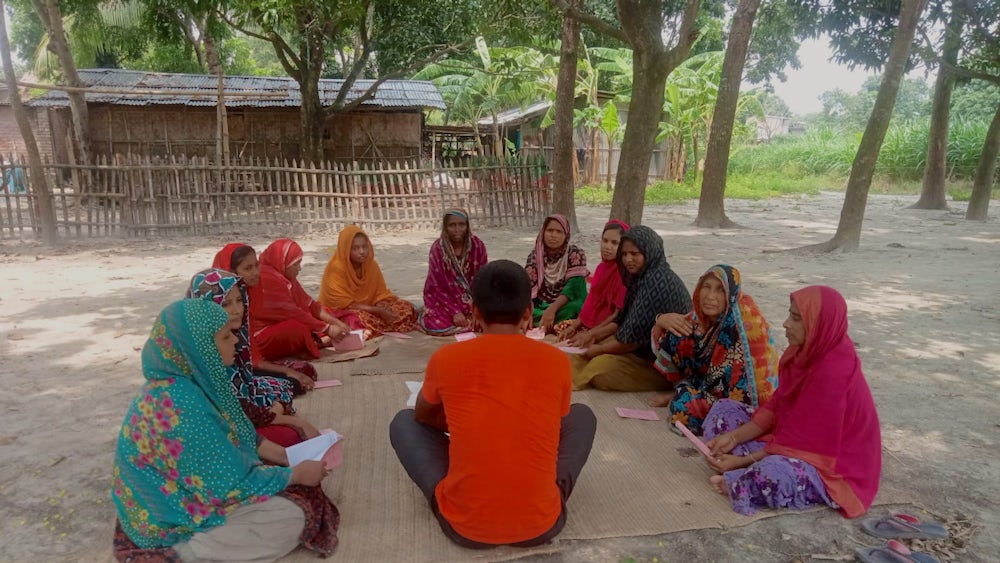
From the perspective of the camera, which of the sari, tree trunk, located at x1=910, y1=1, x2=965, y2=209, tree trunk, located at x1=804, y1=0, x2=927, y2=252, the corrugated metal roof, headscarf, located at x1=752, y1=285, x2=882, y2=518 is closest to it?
headscarf, located at x1=752, y1=285, x2=882, y2=518

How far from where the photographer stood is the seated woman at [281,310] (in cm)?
452

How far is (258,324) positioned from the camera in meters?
4.56

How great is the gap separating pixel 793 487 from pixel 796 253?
7211mm

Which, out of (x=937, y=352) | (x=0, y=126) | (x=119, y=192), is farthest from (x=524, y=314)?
(x=0, y=126)

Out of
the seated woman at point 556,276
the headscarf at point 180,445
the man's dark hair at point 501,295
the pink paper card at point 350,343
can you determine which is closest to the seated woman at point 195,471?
the headscarf at point 180,445

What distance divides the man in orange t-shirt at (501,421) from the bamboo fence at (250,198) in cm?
895

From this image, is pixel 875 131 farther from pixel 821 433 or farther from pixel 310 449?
pixel 310 449

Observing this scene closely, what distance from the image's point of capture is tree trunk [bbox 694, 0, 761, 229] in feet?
37.1

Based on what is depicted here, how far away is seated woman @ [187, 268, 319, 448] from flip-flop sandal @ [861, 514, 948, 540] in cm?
250

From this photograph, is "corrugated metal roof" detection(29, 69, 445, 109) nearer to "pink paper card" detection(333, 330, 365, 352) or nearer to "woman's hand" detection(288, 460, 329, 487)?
"pink paper card" detection(333, 330, 365, 352)

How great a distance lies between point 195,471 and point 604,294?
3206 millimetres

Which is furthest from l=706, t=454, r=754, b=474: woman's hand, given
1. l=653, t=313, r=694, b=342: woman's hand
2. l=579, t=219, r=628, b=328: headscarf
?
l=579, t=219, r=628, b=328: headscarf

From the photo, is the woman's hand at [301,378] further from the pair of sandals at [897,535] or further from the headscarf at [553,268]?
the pair of sandals at [897,535]

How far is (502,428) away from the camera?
7.22 ft
